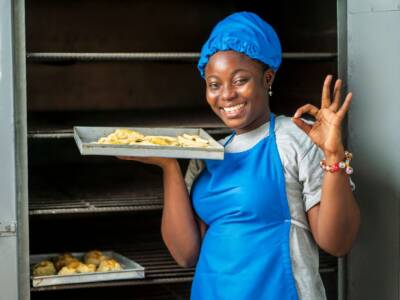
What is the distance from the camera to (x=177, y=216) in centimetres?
210

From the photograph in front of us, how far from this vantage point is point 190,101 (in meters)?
3.50

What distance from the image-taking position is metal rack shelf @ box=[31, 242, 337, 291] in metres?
2.46

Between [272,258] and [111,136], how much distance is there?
0.62 meters

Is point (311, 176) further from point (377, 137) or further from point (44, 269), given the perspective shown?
point (44, 269)

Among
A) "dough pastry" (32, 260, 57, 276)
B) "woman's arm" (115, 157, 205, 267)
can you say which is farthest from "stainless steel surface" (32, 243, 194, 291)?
"woman's arm" (115, 157, 205, 267)

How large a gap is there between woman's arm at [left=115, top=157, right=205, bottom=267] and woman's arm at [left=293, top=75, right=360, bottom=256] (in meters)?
0.40

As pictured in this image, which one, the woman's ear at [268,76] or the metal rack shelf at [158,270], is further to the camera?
the metal rack shelf at [158,270]

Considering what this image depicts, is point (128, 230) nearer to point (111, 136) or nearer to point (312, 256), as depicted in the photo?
point (111, 136)

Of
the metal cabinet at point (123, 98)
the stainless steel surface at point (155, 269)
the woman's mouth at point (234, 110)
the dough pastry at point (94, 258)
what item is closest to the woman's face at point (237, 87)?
the woman's mouth at point (234, 110)

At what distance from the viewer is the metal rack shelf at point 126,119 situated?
2.72 meters

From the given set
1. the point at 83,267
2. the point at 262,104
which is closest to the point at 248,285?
the point at 262,104

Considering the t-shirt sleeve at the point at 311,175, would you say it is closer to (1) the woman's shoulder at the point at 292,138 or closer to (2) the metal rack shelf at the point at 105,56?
(1) the woman's shoulder at the point at 292,138

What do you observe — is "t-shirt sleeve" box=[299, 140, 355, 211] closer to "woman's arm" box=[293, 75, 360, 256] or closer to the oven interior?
"woman's arm" box=[293, 75, 360, 256]

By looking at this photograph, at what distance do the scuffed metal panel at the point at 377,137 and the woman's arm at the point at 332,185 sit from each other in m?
0.51
